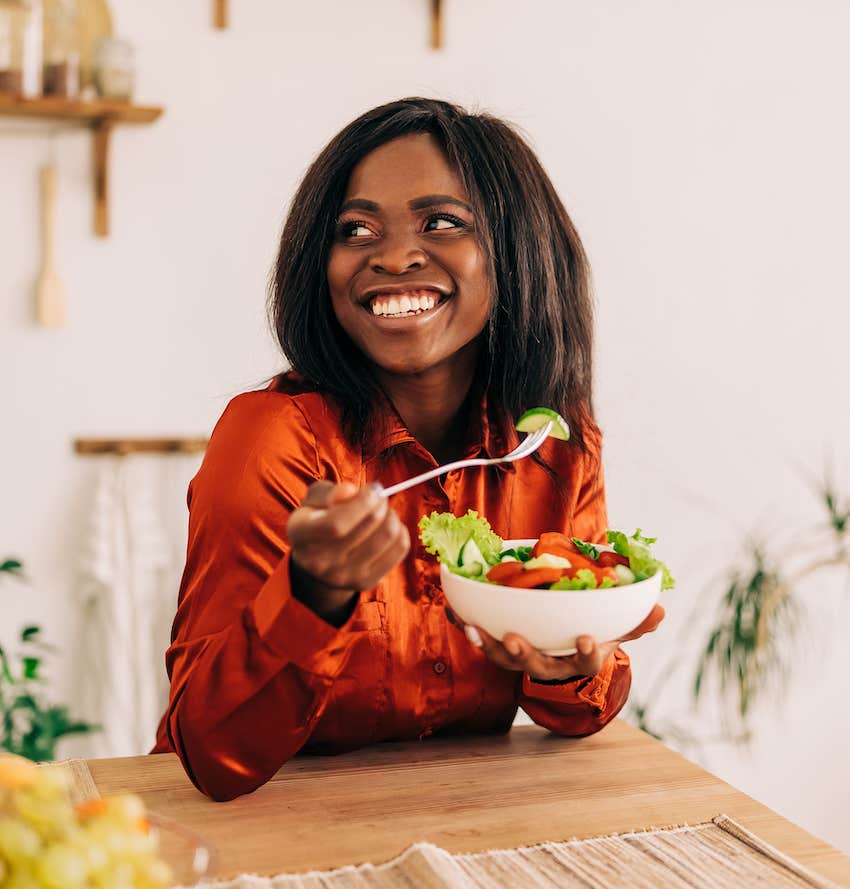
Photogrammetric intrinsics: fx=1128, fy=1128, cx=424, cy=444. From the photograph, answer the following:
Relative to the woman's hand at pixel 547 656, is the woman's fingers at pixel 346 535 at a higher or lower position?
higher

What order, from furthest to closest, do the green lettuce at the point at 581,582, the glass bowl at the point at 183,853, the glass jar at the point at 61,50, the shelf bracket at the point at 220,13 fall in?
the shelf bracket at the point at 220,13
the glass jar at the point at 61,50
the green lettuce at the point at 581,582
the glass bowl at the point at 183,853

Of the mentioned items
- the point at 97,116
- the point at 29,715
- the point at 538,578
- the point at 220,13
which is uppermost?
the point at 220,13

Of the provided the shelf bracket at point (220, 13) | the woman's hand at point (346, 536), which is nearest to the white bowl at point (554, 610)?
the woman's hand at point (346, 536)

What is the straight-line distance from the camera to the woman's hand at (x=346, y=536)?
0.92 meters

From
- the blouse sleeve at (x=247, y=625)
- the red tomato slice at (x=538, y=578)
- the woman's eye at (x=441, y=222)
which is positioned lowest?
the blouse sleeve at (x=247, y=625)

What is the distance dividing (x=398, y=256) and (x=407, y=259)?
0.04ft

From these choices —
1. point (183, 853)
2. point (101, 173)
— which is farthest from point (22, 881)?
point (101, 173)

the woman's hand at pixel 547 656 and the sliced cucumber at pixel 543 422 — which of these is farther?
the sliced cucumber at pixel 543 422

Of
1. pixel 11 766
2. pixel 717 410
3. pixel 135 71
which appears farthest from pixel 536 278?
pixel 717 410

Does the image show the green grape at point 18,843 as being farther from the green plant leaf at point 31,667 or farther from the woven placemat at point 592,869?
the green plant leaf at point 31,667

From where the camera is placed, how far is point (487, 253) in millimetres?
1407

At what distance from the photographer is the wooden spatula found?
2.55m

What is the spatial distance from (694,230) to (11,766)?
254cm

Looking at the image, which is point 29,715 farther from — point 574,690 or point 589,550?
point 589,550
